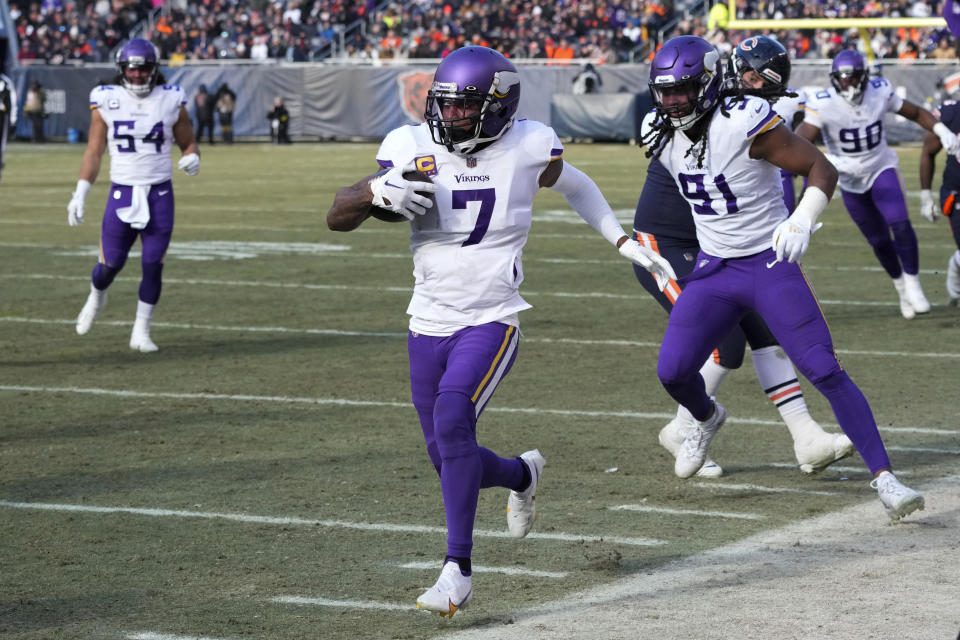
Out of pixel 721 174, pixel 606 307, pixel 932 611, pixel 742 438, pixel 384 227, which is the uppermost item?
pixel 721 174

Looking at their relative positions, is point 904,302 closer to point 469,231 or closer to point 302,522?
point 302,522

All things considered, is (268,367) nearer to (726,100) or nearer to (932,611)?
(726,100)

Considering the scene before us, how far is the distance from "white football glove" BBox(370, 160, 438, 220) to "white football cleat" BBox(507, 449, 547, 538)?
37.1 inches

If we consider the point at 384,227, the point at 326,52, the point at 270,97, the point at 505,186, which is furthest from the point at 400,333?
the point at 326,52

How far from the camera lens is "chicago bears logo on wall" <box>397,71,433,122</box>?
33.8m

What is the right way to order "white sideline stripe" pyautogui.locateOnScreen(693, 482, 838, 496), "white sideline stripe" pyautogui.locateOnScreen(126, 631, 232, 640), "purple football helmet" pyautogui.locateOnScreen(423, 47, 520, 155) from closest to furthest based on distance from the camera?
1. "white sideline stripe" pyautogui.locateOnScreen(126, 631, 232, 640)
2. "purple football helmet" pyautogui.locateOnScreen(423, 47, 520, 155)
3. "white sideline stripe" pyautogui.locateOnScreen(693, 482, 838, 496)

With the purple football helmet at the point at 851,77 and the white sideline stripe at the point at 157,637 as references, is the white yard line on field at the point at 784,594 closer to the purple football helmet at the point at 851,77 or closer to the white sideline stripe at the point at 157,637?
the white sideline stripe at the point at 157,637

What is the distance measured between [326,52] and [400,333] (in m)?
29.6

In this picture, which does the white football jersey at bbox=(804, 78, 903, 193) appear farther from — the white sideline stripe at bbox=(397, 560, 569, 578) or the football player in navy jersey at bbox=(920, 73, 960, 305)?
the white sideline stripe at bbox=(397, 560, 569, 578)

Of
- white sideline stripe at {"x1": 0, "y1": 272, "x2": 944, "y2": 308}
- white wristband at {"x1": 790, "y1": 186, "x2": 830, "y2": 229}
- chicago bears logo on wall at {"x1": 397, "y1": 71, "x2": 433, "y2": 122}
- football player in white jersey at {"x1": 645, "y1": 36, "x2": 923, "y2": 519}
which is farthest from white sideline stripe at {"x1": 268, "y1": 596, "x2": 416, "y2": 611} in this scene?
chicago bears logo on wall at {"x1": 397, "y1": 71, "x2": 433, "y2": 122}

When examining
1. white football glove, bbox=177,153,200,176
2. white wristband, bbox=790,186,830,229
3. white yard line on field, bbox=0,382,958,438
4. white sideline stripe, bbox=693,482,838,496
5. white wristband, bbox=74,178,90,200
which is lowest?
white yard line on field, bbox=0,382,958,438

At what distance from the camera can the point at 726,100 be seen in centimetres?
548

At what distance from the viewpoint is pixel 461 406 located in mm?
4316

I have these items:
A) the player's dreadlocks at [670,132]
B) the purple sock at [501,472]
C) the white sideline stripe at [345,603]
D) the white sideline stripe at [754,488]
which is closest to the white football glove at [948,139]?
the player's dreadlocks at [670,132]
